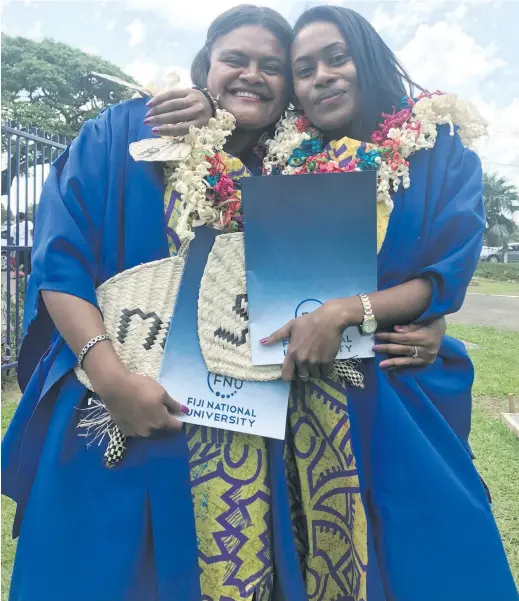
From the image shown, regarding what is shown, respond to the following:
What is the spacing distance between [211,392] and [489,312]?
11.4 metres

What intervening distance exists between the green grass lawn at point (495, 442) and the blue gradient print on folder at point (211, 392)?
3.67 feet

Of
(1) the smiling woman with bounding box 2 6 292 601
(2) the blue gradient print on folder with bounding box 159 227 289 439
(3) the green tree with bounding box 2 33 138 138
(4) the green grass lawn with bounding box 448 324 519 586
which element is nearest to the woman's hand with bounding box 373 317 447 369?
(2) the blue gradient print on folder with bounding box 159 227 289 439

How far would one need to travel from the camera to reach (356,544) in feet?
4.14

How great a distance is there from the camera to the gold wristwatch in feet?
3.80

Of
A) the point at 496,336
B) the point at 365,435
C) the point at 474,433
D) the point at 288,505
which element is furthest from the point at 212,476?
the point at 496,336

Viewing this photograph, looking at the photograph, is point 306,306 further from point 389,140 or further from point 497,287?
point 497,287

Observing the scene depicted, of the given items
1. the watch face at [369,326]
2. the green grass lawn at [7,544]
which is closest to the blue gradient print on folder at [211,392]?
the watch face at [369,326]

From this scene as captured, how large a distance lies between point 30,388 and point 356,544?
0.86m

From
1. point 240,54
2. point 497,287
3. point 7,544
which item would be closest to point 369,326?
point 240,54

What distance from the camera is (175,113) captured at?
125 cm

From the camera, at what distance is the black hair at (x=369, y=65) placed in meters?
1.29

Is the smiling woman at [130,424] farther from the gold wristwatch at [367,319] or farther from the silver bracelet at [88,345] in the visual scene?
the gold wristwatch at [367,319]

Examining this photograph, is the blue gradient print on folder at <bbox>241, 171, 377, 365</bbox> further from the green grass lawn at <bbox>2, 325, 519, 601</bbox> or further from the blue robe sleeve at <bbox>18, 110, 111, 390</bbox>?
the green grass lawn at <bbox>2, 325, 519, 601</bbox>

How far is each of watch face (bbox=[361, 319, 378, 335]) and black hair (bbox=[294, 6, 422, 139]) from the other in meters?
0.51
